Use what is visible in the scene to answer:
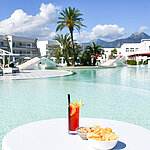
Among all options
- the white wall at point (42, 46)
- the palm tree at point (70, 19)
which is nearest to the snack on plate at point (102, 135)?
the palm tree at point (70, 19)

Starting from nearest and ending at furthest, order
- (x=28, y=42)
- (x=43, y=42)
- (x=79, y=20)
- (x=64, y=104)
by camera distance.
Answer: (x=64, y=104) → (x=79, y=20) → (x=28, y=42) → (x=43, y=42)

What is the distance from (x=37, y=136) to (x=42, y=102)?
505 cm

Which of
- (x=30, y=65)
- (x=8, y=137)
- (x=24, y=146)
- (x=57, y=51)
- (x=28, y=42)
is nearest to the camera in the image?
(x=24, y=146)

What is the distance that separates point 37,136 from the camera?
2.27 meters

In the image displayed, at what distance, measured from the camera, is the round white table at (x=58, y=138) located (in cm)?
199

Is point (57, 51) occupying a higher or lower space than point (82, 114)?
higher

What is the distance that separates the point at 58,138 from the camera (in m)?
2.21

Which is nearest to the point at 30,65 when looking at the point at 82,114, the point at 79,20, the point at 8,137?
the point at 79,20

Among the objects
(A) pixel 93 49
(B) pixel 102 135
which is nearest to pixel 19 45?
(A) pixel 93 49

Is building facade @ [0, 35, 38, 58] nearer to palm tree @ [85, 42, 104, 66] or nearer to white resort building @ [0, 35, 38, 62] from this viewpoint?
white resort building @ [0, 35, 38, 62]

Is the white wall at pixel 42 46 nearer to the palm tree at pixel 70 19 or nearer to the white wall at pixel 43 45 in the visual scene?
the white wall at pixel 43 45

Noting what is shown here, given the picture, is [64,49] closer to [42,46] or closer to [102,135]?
[42,46]

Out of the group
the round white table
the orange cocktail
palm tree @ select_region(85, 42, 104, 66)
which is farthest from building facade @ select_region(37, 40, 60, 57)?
the orange cocktail

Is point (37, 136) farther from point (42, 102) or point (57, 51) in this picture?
point (57, 51)
